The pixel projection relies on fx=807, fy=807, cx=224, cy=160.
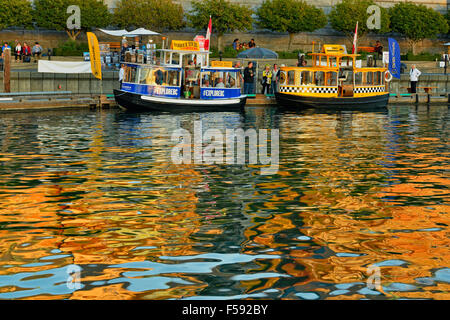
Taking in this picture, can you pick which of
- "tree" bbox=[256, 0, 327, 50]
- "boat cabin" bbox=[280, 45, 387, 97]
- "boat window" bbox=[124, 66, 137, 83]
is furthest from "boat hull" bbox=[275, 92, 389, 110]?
"tree" bbox=[256, 0, 327, 50]

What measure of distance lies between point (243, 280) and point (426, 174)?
30.0 ft

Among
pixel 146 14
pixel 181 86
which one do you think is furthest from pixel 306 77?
pixel 146 14

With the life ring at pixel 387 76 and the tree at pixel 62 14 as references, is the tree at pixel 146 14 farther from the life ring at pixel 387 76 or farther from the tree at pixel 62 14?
the life ring at pixel 387 76

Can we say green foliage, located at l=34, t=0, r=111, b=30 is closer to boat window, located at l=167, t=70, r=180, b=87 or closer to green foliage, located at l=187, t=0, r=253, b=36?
green foliage, located at l=187, t=0, r=253, b=36

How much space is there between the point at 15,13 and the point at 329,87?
2710 cm

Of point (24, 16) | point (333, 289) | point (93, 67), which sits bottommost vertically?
point (333, 289)

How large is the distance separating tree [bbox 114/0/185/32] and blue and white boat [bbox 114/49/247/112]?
70.7 ft

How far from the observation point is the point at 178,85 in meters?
37.9

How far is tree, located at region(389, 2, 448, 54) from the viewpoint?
218ft

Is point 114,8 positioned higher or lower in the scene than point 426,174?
higher

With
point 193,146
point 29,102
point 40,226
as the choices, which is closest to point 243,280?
point 40,226

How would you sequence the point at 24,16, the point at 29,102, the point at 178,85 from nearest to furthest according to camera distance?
the point at 29,102, the point at 178,85, the point at 24,16

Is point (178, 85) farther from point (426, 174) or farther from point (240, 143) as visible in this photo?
point (426, 174)

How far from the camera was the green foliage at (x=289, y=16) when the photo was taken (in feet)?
209
